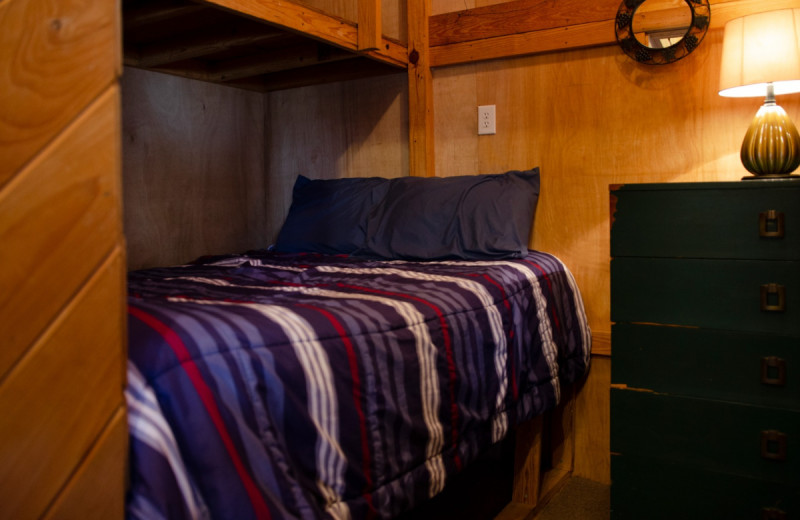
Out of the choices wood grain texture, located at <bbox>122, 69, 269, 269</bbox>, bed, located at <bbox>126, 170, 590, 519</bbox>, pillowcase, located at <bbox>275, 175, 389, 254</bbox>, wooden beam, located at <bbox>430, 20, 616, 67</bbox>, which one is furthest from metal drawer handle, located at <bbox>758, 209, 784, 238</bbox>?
wood grain texture, located at <bbox>122, 69, 269, 269</bbox>

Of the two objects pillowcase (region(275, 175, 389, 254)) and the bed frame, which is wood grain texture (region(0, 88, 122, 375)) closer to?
the bed frame

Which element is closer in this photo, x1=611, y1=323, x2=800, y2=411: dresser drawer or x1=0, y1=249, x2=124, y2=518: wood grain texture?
x1=0, y1=249, x2=124, y2=518: wood grain texture

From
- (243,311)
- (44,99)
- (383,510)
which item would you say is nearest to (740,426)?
(383,510)

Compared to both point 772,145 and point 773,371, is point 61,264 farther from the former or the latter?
point 772,145

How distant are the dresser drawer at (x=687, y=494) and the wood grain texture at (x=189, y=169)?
1735 mm

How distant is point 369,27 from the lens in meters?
2.10

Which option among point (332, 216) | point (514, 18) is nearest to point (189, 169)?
point (332, 216)

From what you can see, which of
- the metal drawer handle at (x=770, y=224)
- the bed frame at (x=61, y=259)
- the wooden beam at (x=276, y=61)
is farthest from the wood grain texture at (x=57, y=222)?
the wooden beam at (x=276, y=61)

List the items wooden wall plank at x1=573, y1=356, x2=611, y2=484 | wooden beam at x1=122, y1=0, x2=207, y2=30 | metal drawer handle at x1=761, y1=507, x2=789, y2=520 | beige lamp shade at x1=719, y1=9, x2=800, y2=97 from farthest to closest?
wooden wall plank at x1=573, y1=356, x2=611, y2=484 → wooden beam at x1=122, y1=0, x2=207, y2=30 → beige lamp shade at x1=719, y1=9, x2=800, y2=97 → metal drawer handle at x1=761, y1=507, x2=789, y2=520

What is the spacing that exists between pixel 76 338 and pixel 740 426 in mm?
1453

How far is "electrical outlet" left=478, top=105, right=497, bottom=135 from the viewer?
2.35 metres

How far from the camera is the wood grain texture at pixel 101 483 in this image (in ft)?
2.23

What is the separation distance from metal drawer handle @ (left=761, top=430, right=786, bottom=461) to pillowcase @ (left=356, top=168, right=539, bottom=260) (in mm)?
780

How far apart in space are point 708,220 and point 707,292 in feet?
0.56
